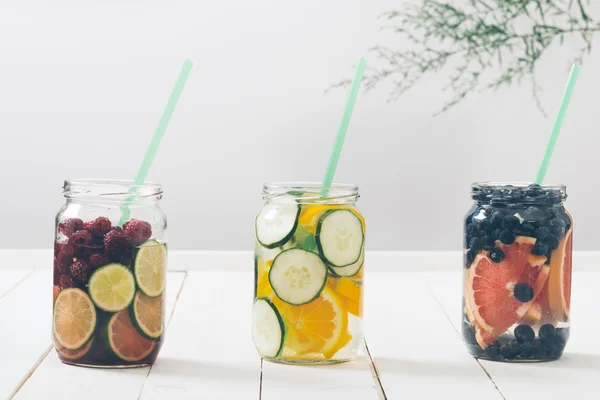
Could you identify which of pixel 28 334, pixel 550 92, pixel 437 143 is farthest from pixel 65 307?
pixel 550 92

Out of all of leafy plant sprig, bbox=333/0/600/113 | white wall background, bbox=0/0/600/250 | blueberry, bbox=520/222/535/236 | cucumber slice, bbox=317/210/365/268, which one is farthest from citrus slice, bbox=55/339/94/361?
leafy plant sprig, bbox=333/0/600/113

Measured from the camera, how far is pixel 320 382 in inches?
38.3

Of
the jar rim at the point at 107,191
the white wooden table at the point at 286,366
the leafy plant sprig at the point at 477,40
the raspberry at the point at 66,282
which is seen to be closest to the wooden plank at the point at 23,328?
the white wooden table at the point at 286,366

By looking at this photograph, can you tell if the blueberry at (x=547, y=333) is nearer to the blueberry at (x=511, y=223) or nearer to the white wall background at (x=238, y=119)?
the blueberry at (x=511, y=223)

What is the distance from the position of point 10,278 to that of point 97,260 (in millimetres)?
694

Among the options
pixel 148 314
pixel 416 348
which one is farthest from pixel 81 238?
pixel 416 348

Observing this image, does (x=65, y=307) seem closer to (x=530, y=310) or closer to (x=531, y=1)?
(x=530, y=310)

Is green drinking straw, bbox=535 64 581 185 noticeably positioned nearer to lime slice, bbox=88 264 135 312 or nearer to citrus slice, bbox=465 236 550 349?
citrus slice, bbox=465 236 550 349

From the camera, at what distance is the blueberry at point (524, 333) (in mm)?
1052

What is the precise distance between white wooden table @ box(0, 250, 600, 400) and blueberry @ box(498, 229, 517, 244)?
→ 0.16 meters

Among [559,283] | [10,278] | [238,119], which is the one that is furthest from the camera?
[238,119]

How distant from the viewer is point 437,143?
2.35 metres

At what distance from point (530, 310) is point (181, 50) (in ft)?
4.98

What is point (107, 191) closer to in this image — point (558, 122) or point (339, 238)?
point (339, 238)
